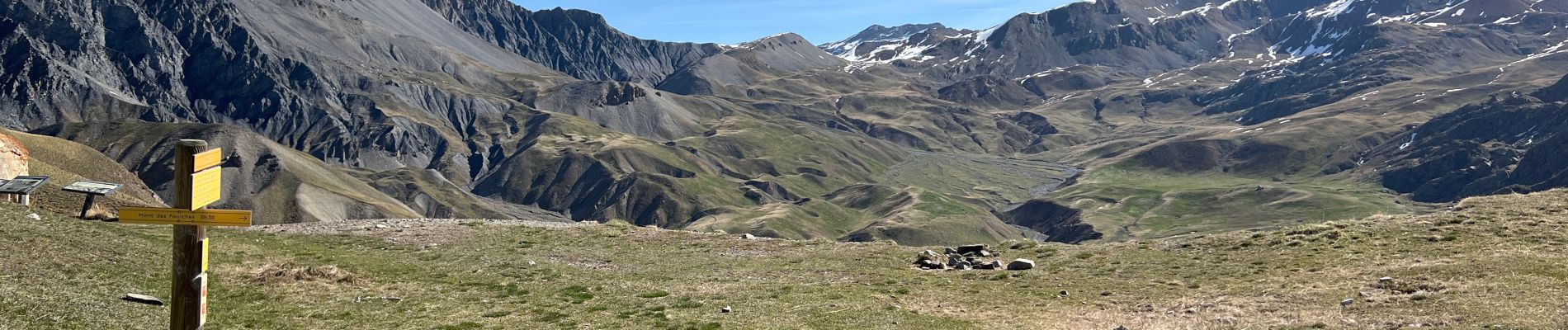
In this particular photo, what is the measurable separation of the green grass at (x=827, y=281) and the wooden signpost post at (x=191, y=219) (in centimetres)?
677

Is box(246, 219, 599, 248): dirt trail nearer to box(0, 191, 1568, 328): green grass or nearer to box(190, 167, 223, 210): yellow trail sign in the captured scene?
box(0, 191, 1568, 328): green grass

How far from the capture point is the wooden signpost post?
16109 millimetres

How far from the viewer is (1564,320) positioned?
22.4 m

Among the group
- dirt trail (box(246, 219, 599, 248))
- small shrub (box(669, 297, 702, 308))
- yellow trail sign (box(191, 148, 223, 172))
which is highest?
yellow trail sign (box(191, 148, 223, 172))

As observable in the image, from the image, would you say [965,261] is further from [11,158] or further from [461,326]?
[11,158]

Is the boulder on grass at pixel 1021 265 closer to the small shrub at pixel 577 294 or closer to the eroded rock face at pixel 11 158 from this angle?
the small shrub at pixel 577 294

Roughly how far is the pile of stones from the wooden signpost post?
2672 cm

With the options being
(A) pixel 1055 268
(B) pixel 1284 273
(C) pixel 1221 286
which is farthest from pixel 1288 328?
(A) pixel 1055 268

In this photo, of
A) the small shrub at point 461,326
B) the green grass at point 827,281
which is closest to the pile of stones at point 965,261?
the green grass at point 827,281

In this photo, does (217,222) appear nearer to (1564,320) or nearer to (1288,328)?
(1288,328)

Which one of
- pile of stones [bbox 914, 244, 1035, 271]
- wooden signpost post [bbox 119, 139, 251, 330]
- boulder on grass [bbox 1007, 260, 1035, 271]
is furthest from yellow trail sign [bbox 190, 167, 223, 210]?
boulder on grass [bbox 1007, 260, 1035, 271]

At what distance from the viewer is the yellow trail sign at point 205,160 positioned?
53.0 feet

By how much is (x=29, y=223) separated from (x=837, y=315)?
2528 centimetres

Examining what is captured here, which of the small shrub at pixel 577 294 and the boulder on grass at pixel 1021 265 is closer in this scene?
the small shrub at pixel 577 294
